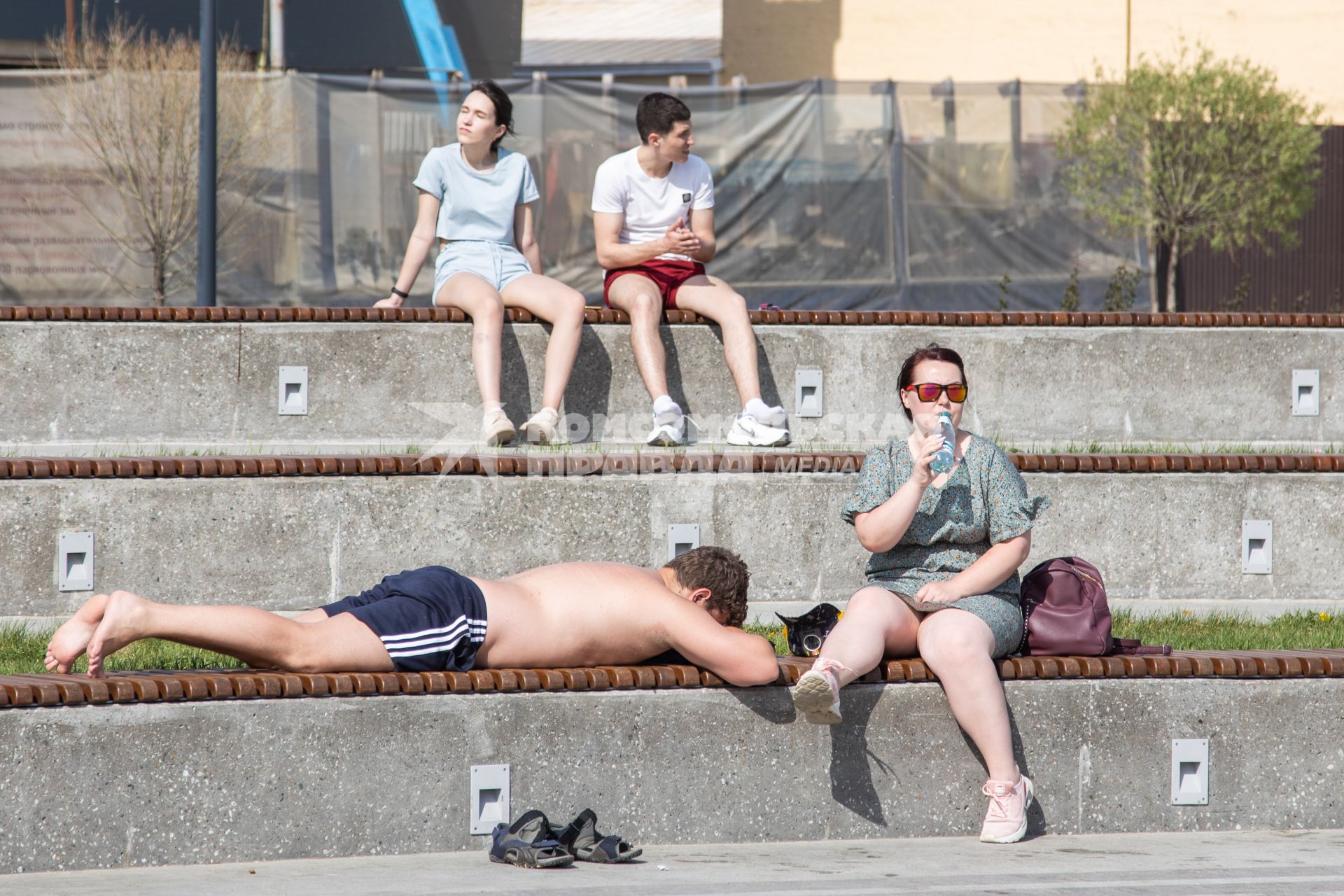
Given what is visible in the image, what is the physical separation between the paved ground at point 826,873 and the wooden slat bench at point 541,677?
439 mm

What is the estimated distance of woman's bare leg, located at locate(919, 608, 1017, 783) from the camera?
4.23 metres

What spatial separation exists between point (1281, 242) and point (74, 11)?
15.7m

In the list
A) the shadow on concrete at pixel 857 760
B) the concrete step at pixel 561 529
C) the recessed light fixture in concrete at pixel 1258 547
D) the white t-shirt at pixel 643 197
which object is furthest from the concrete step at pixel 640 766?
the white t-shirt at pixel 643 197

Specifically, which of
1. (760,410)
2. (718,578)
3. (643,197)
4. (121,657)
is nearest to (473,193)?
(643,197)

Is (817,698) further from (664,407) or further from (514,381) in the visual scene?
(514,381)

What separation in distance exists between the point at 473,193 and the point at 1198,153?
13.3 metres

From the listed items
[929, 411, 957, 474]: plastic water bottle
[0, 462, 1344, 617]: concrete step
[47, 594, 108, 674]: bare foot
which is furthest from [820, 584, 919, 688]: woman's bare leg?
[47, 594, 108, 674]: bare foot

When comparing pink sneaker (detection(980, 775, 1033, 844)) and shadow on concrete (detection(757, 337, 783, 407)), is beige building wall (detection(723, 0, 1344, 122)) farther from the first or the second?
pink sneaker (detection(980, 775, 1033, 844))

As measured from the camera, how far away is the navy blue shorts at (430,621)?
4.12 meters

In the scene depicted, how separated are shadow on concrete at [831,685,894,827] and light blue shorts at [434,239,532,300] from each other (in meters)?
3.66

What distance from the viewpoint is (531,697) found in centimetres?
414

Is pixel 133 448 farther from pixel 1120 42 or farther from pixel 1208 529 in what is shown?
pixel 1120 42

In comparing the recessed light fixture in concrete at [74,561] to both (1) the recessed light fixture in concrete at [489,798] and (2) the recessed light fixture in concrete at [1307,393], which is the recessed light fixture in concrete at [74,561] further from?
(2) the recessed light fixture in concrete at [1307,393]

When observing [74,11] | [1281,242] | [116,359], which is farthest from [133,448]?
[1281,242]
